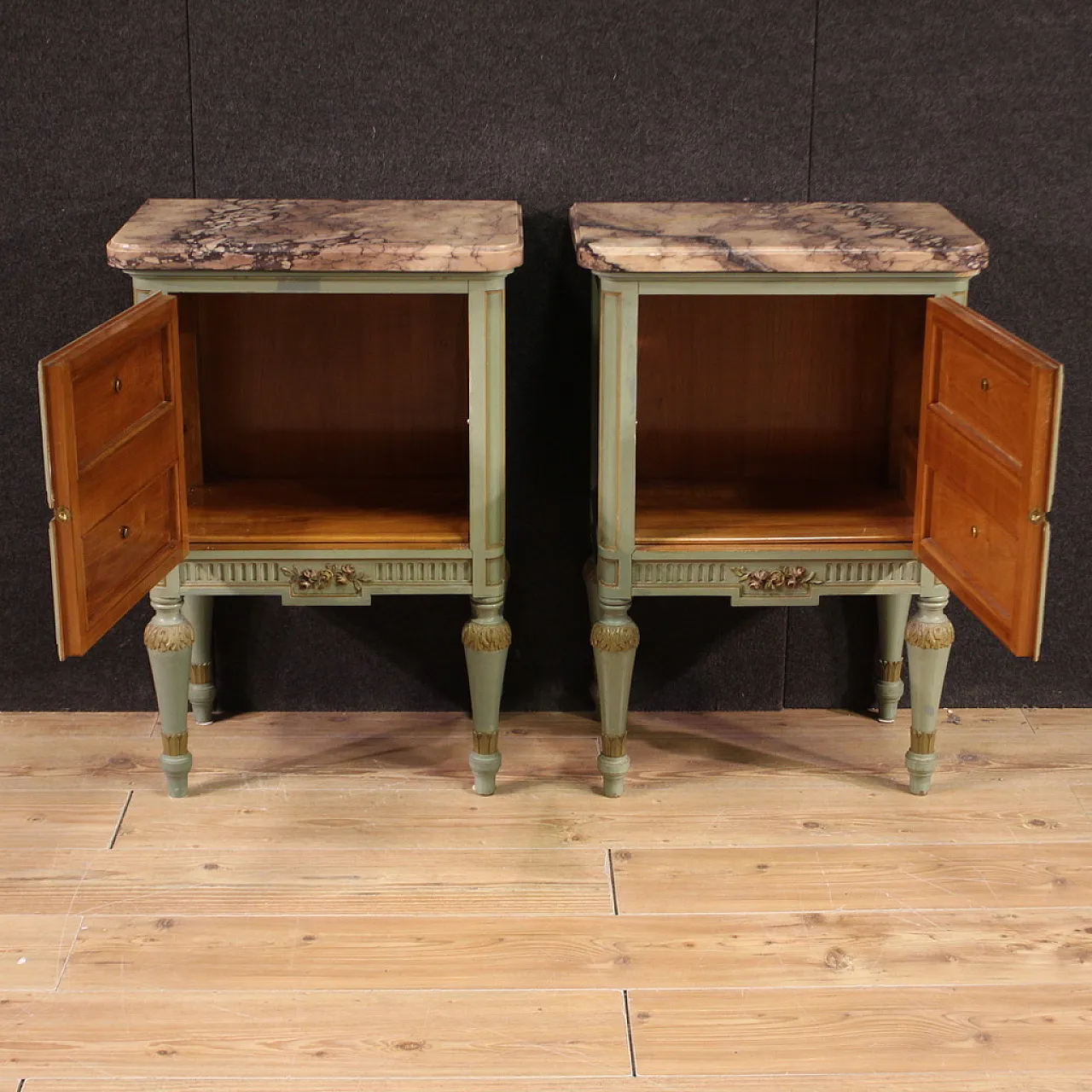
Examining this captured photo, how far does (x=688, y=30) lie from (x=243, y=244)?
2.76 feet

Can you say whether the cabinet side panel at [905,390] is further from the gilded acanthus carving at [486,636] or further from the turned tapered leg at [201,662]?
the turned tapered leg at [201,662]

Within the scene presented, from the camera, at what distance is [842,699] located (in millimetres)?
3186

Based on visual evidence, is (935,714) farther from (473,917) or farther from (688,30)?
(688,30)

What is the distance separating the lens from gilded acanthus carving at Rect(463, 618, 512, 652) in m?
2.76

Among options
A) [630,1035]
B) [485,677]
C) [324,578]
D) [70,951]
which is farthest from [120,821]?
[630,1035]

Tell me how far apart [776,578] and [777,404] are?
16.0 inches

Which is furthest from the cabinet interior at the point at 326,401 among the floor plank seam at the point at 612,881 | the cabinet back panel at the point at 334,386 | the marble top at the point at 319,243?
the floor plank seam at the point at 612,881

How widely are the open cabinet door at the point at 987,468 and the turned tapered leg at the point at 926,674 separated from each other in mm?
162

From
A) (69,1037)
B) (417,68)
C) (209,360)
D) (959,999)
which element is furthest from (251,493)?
(959,999)

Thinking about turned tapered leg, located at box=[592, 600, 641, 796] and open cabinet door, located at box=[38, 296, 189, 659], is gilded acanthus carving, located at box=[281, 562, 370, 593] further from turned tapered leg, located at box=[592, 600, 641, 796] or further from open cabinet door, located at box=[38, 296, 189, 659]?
turned tapered leg, located at box=[592, 600, 641, 796]

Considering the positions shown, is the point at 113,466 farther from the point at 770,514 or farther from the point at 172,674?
the point at 770,514

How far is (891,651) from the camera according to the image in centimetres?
310

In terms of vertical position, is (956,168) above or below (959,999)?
above

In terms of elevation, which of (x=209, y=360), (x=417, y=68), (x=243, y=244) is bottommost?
(x=209, y=360)
